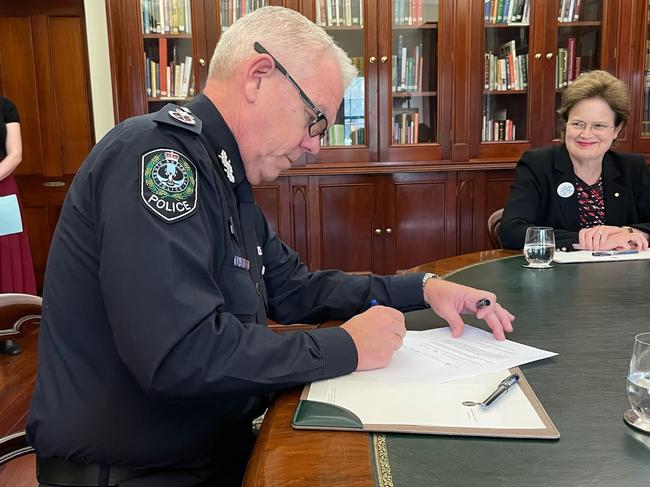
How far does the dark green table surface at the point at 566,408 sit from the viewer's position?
64 centimetres

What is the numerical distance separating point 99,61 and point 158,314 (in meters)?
3.44

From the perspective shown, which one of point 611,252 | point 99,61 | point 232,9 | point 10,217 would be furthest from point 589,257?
point 99,61

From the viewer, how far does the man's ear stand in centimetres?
104

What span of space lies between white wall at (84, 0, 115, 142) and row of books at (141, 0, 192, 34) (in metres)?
0.51

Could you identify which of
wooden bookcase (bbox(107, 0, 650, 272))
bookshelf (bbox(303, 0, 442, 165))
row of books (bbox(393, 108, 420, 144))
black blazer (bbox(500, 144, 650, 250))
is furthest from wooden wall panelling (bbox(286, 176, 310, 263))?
black blazer (bbox(500, 144, 650, 250))

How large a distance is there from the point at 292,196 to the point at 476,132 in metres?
1.10

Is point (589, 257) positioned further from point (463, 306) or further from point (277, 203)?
point (277, 203)

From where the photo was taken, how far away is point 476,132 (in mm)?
3541

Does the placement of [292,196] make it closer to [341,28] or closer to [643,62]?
[341,28]

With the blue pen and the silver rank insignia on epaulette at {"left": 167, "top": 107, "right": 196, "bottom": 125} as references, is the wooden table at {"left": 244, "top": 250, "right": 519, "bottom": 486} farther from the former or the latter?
the blue pen

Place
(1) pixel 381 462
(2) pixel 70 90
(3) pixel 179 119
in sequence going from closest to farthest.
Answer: (1) pixel 381 462, (3) pixel 179 119, (2) pixel 70 90

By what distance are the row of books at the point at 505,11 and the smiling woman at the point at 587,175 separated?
119cm

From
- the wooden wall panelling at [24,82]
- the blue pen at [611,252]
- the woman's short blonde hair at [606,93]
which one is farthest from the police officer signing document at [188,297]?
the wooden wall panelling at [24,82]

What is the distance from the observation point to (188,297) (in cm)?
82
